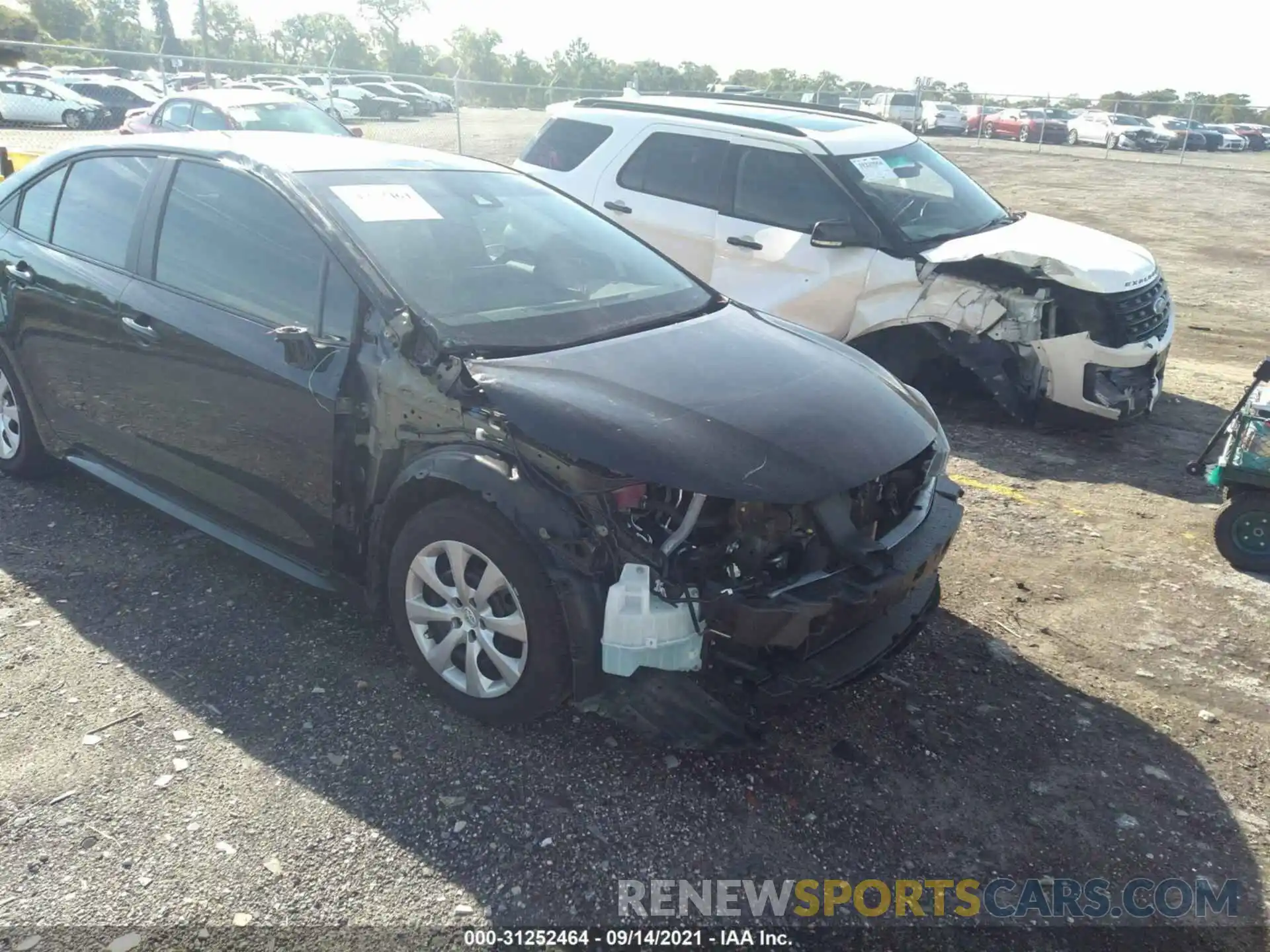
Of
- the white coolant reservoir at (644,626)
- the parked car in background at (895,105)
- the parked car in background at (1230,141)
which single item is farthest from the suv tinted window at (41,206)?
the parked car in background at (1230,141)

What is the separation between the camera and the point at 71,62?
45.1 m

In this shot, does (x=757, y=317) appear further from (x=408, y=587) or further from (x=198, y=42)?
(x=198, y=42)

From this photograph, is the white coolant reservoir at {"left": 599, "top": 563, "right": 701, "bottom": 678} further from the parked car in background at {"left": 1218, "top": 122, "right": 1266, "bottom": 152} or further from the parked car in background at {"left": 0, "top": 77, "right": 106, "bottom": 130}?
the parked car in background at {"left": 1218, "top": 122, "right": 1266, "bottom": 152}

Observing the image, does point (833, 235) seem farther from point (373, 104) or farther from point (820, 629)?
point (373, 104)

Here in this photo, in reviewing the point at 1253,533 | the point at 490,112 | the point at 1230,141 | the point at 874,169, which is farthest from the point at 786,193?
the point at 1230,141

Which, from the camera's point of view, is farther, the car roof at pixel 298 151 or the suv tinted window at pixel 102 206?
the suv tinted window at pixel 102 206

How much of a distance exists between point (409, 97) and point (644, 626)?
36035 millimetres

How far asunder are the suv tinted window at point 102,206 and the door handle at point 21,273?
184 mm

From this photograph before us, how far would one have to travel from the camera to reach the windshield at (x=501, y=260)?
3.40 meters

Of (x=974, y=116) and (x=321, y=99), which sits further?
(x=974, y=116)

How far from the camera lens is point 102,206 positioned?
14.1 feet

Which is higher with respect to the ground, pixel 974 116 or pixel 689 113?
pixel 974 116

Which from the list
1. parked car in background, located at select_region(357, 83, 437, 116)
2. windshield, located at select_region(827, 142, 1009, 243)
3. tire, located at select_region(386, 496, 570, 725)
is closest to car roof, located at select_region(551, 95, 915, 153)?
windshield, located at select_region(827, 142, 1009, 243)

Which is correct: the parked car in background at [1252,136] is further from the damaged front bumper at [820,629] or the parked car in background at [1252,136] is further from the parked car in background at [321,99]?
the damaged front bumper at [820,629]
